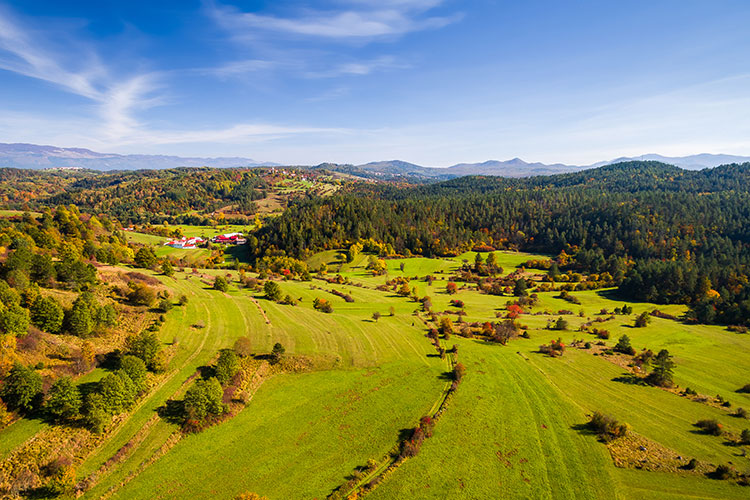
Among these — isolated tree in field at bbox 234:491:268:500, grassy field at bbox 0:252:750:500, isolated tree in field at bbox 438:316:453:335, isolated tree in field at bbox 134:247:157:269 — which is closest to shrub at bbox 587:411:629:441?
grassy field at bbox 0:252:750:500

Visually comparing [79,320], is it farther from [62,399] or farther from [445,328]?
[445,328]

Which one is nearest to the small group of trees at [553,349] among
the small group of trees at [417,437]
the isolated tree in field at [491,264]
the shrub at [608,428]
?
the shrub at [608,428]

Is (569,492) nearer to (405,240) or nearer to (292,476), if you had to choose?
(292,476)

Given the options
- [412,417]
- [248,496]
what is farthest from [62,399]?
[412,417]

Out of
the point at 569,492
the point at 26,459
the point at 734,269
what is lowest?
the point at 569,492

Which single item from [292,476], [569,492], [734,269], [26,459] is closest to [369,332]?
[292,476]

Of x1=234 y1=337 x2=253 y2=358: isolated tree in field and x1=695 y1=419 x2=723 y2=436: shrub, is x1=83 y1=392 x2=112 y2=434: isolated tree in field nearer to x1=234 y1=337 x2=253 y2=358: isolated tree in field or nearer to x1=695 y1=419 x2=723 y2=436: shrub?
x1=234 y1=337 x2=253 y2=358: isolated tree in field

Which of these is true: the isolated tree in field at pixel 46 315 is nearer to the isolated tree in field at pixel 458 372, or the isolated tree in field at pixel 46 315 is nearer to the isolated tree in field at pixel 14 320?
the isolated tree in field at pixel 14 320
